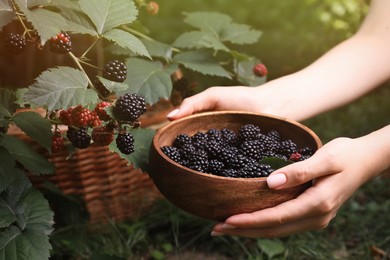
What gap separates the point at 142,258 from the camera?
72.0 inches

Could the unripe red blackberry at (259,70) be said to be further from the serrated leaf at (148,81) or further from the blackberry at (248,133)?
the blackberry at (248,133)

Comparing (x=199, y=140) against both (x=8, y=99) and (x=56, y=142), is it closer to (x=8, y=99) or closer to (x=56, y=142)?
(x=56, y=142)

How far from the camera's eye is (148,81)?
1.52m

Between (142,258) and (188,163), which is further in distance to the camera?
(142,258)

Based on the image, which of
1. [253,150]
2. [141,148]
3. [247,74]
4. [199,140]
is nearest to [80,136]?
[141,148]

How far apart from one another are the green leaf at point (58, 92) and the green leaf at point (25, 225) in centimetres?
35

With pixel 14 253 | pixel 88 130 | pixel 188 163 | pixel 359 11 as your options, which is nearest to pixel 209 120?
pixel 188 163

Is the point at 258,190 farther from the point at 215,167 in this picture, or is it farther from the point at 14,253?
the point at 14,253

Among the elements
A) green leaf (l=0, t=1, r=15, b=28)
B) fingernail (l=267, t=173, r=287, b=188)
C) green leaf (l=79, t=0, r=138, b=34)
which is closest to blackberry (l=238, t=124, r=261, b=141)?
fingernail (l=267, t=173, r=287, b=188)

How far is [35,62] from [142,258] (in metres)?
0.82

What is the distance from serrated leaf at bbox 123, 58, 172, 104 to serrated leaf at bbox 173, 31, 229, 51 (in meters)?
0.15

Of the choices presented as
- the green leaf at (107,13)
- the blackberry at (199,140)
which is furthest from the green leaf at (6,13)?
the blackberry at (199,140)

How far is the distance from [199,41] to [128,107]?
62 centimetres

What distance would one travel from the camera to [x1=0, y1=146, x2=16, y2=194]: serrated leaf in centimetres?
125
